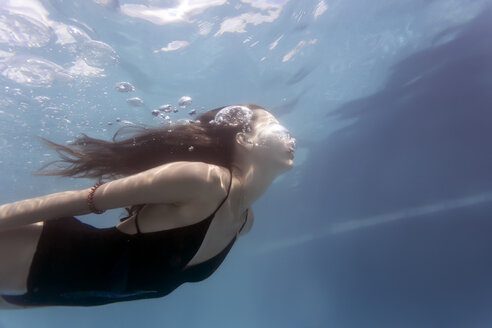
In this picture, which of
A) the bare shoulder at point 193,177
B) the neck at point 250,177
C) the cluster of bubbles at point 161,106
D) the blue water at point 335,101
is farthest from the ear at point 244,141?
the cluster of bubbles at point 161,106

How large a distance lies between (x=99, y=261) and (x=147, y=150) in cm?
104

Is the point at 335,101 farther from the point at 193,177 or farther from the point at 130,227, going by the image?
the point at 130,227

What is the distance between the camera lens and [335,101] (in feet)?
48.2

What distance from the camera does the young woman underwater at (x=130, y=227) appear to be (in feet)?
5.65

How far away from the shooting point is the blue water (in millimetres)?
8905

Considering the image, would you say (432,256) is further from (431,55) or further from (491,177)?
(431,55)

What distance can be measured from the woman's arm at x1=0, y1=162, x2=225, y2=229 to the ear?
77 cm

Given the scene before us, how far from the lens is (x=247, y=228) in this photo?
3.18 m

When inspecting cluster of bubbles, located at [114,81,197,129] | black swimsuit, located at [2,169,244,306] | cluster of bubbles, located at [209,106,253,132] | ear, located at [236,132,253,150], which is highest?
cluster of bubbles, located at [114,81,197,129]

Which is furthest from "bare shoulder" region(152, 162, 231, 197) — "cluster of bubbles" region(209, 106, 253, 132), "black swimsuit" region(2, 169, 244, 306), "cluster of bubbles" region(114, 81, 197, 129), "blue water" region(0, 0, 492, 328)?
"cluster of bubbles" region(114, 81, 197, 129)

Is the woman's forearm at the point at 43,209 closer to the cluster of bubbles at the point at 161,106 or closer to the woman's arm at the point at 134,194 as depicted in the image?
the woman's arm at the point at 134,194

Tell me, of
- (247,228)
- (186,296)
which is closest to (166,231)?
(247,228)

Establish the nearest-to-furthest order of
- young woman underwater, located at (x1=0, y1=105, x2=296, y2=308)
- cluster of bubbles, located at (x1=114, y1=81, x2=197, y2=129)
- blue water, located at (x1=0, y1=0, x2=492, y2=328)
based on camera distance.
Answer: young woman underwater, located at (x1=0, y1=105, x2=296, y2=308)
blue water, located at (x1=0, y1=0, x2=492, y2=328)
cluster of bubbles, located at (x1=114, y1=81, x2=197, y2=129)

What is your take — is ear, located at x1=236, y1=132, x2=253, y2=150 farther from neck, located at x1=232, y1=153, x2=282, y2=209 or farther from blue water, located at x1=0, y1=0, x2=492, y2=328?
blue water, located at x1=0, y1=0, x2=492, y2=328
